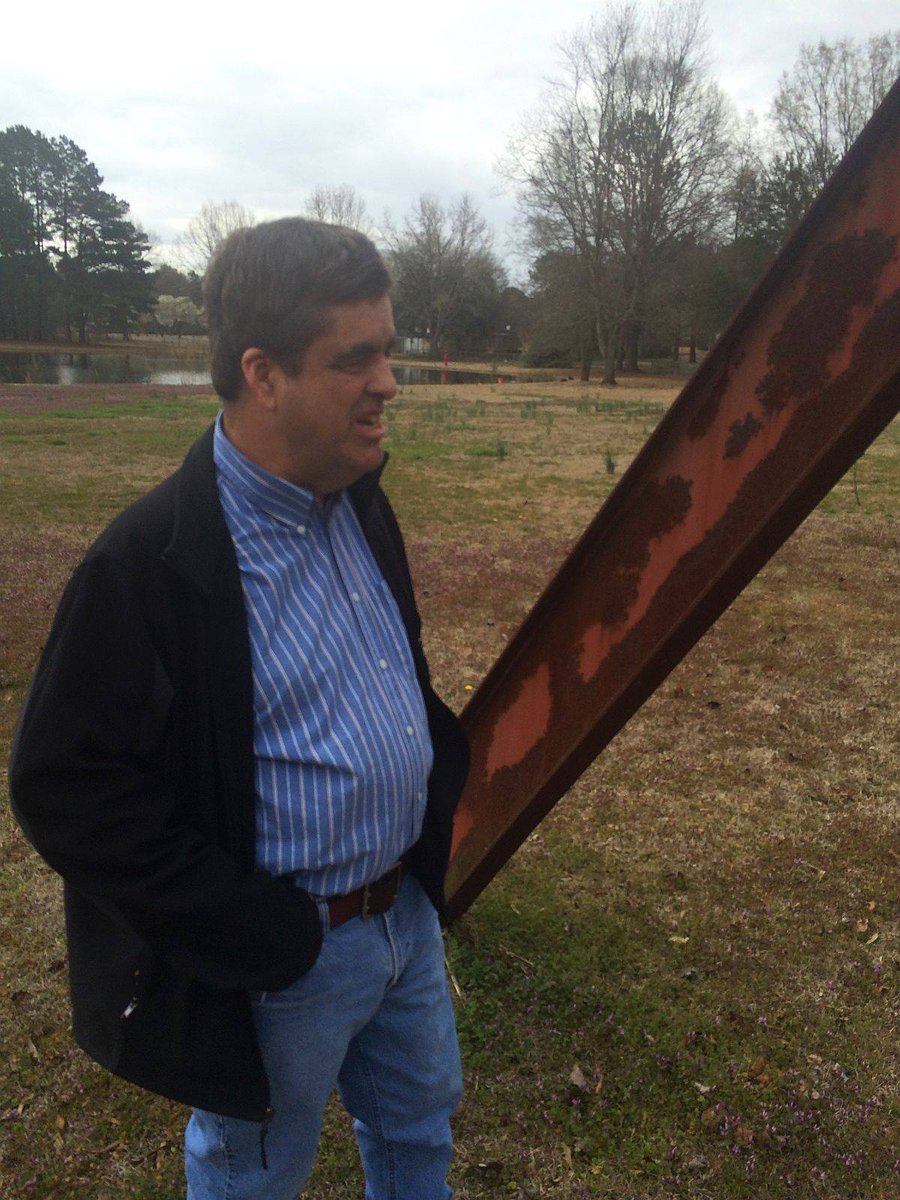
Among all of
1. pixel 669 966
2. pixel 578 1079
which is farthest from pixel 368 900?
pixel 669 966

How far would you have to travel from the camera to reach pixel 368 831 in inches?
67.0

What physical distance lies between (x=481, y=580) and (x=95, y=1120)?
5.65 m

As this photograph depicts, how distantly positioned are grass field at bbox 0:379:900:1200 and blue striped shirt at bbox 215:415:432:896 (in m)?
1.41

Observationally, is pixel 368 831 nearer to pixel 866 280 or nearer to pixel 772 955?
pixel 866 280

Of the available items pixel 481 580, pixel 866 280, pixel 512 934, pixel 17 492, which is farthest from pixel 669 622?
pixel 17 492

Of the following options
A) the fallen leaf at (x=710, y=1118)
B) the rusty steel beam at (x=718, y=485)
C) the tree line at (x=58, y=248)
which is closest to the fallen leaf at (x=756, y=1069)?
the fallen leaf at (x=710, y=1118)

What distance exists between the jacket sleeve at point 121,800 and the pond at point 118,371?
3192 centimetres

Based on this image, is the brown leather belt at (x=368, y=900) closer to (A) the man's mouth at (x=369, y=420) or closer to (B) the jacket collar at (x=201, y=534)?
(B) the jacket collar at (x=201, y=534)

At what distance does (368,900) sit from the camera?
5.83 feet

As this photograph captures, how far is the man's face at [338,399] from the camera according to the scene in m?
1.55

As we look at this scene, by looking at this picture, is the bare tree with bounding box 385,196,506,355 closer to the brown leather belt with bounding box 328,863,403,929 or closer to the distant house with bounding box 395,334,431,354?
the distant house with bounding box 395,334,431,354

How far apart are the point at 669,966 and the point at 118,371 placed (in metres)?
42.4

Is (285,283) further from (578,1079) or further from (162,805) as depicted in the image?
(578,1079)

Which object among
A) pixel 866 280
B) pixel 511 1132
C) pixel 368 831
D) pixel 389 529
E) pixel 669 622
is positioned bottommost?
pixel 511 1132
